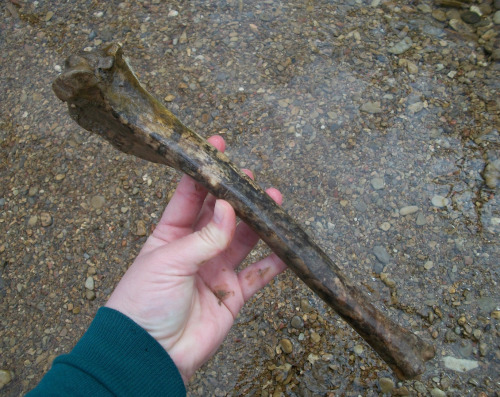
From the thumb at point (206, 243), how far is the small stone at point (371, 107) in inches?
65.6

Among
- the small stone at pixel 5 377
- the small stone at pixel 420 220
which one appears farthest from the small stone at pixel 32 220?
the small stone at pixel 420 220

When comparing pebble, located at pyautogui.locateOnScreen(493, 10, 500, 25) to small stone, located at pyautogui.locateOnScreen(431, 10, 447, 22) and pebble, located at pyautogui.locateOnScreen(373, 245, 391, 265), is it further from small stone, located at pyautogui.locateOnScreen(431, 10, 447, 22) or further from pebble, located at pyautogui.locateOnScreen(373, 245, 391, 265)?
pebble, located at pyautogui.locateOnScreen(373, 245, 391, 265)

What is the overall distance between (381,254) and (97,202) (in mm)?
1903

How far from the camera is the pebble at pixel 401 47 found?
11.1ft

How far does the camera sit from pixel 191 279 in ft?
6.89

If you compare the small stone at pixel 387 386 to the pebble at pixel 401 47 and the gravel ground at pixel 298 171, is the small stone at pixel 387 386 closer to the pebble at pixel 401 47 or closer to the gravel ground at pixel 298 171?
the gravel ground at pixel 298 171

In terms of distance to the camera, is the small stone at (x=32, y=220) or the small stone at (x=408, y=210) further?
the small stone at (x=32, y=220)

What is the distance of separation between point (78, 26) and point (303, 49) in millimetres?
1904

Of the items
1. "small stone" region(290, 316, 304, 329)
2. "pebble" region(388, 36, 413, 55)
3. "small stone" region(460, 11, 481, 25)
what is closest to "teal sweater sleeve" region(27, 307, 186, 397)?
"small stone" region(290, 316, 304, 329)

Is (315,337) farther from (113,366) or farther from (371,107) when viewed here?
(371,107)

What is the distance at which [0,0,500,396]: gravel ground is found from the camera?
2613mm

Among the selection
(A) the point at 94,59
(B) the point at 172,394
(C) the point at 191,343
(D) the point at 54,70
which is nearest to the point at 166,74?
(D) the point at 54,70

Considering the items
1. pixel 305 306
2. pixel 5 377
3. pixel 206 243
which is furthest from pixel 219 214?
pixel 5 377

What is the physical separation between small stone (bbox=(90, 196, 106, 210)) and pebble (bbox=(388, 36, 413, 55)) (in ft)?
7.74
